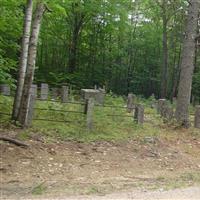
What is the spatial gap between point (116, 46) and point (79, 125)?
88.1 ft

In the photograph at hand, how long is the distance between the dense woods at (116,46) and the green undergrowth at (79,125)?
56.5 ft

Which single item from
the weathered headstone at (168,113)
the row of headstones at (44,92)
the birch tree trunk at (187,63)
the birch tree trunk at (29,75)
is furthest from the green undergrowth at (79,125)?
the birch tree trunk at (187,63)

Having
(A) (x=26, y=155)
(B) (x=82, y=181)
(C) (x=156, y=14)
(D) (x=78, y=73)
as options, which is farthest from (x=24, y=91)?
(C) (x=156, y=14)

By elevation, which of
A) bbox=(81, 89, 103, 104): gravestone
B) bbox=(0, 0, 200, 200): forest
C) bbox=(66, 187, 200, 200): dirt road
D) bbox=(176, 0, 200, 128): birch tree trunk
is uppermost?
bbox=(176, 0, 200, 128): birch tree trunk

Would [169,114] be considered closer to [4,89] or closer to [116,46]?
[4,89]

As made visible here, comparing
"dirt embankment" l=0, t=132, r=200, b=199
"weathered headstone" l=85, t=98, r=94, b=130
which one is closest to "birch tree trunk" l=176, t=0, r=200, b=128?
"dirt embankment" l=0, t=132, r=200, b=199

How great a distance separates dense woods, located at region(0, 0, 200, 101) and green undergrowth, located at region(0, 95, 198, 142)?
17213mm

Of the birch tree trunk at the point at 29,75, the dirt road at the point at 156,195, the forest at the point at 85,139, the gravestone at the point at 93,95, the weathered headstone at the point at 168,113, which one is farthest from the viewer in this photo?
the gravestone at the point at 93,95

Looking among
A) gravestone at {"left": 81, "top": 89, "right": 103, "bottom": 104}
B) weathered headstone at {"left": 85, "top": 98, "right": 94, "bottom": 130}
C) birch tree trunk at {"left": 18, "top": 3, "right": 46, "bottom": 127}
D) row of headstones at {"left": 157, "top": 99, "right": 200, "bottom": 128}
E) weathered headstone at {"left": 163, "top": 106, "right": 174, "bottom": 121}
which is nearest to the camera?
birch tree trunk at {"left": 18, "top": 3, "right": 46, "bottom": 127}

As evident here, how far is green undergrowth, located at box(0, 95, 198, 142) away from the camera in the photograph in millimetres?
11391

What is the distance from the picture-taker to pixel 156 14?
3769 centimetres

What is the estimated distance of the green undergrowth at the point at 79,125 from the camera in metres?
11.4

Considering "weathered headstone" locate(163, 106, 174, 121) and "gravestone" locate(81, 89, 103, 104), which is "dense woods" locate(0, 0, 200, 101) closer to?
"gravestone" locate(81, 89, 103, 104)

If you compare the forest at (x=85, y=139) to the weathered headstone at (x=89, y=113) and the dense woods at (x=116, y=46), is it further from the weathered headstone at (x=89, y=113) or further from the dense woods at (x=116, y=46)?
the dense woods at (x=116, y=46)
